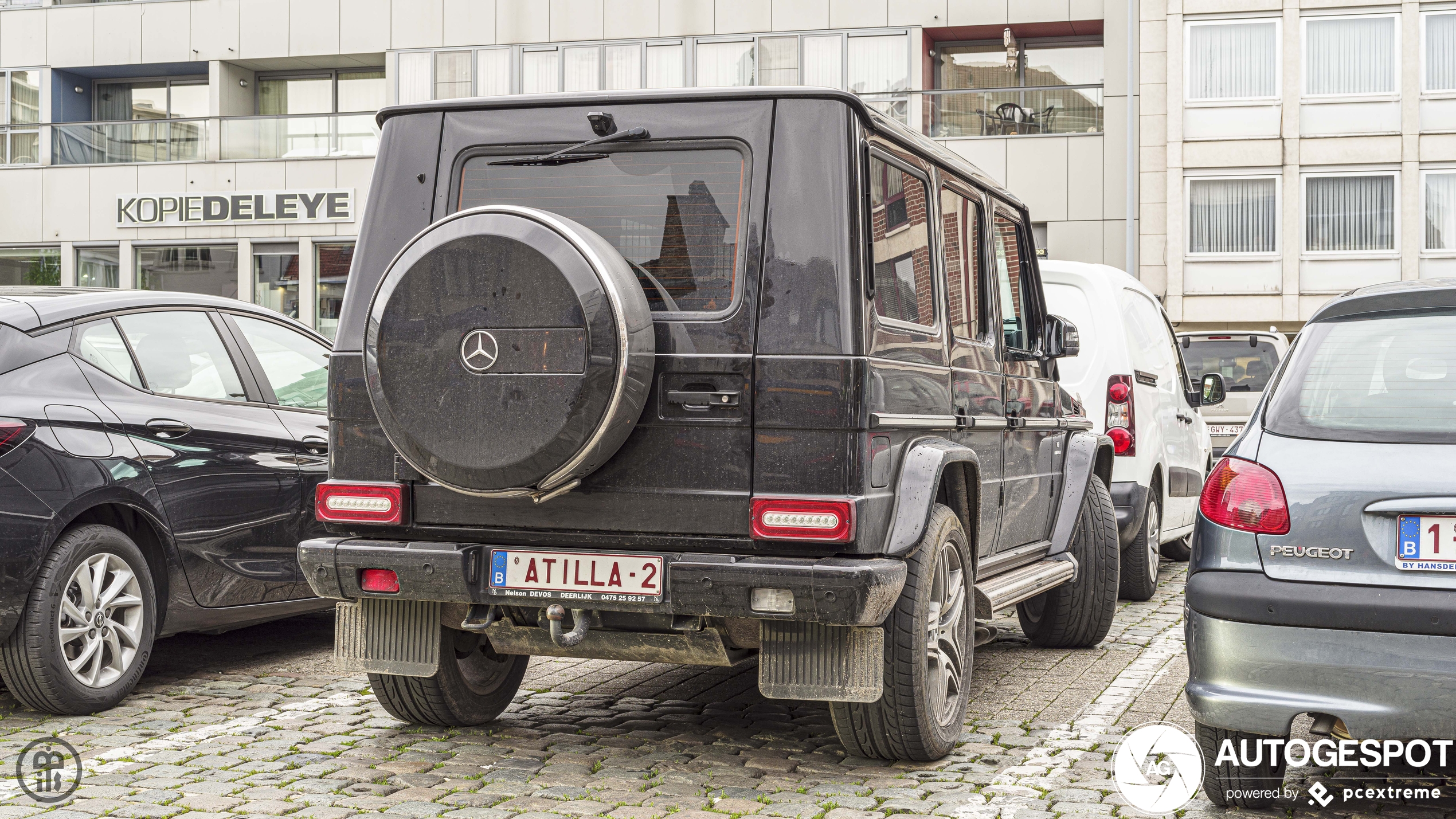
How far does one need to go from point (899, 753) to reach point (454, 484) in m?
1.67

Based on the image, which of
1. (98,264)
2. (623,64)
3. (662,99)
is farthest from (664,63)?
(662,99)

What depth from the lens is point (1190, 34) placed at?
27.9m

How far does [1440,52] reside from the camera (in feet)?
89.9

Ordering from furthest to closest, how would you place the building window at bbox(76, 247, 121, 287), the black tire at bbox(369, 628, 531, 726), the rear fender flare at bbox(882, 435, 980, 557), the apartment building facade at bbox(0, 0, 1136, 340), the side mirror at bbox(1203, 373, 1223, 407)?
1. the building window at bbox(76, 247, 121, 287)
2. the apartment building facade at bbox(0, 0, 1136, 340)
3. the side mirror at bbox(1203, 373, 1223, 407)
4. the black tire at bbox(369, 628, 531, 726)
5. the rear fender flare at bbox(882, 435, 980, 557)

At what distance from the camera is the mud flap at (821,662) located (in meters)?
4.43

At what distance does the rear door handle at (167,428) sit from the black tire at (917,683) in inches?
116

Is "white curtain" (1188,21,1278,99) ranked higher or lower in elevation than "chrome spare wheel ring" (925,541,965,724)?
higher

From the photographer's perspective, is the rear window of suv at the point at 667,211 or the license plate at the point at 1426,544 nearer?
the license plate at the point at 1426,544

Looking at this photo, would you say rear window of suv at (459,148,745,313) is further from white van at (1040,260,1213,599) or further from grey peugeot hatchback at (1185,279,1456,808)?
white van at (1040,260,1213,599)

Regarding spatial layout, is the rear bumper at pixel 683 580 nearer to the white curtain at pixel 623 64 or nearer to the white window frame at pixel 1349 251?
the white curtain at pixel 623 64

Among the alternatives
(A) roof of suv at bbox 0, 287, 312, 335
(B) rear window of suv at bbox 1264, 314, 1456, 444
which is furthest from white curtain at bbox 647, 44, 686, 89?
(B) rear window of suv at bbox 1264, 314, 1456, 444

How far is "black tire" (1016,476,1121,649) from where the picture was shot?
7195 mm

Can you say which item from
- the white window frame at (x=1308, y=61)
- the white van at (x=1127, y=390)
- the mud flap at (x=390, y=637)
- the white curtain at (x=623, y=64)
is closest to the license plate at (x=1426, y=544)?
the mud flap at (x=390, y=637)

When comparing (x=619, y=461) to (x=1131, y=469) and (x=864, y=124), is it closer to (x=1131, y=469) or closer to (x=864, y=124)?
(x=864, y=124)
